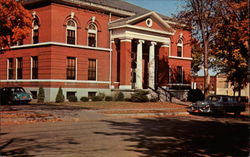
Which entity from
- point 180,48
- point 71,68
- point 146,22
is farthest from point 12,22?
point 180,48

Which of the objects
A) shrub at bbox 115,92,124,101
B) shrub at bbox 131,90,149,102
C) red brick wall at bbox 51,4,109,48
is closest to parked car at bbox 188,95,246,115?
shrub at bbox 131,90,149,102

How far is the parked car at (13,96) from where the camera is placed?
28.3 meters

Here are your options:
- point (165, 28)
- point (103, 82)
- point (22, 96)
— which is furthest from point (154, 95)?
point (22, 96)

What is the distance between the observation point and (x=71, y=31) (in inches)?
1357

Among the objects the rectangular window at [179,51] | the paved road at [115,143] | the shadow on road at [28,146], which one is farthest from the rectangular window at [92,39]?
the shadow on road at [28,146]

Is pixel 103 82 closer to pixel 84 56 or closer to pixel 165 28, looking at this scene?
pixel 84 56

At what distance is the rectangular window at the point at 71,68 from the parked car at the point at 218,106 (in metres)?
14.3

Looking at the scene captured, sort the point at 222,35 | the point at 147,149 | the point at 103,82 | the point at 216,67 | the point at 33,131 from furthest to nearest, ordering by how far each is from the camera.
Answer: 1. the point at 216,67
2. the point at 103,82
3. the point at 222,35
4. the point at 33,131
5. the point at 147,149

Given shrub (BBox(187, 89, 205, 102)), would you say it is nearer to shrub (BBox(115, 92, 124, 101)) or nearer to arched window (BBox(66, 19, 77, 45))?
shrub (BBox(115, 92, 124, 101))

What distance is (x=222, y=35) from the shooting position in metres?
26.3

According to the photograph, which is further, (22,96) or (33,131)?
(22,96)

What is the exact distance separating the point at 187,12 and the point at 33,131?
19.9 meters

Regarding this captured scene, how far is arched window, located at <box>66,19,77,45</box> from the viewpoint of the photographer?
3422 centimetres

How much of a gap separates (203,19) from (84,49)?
13623 mm
